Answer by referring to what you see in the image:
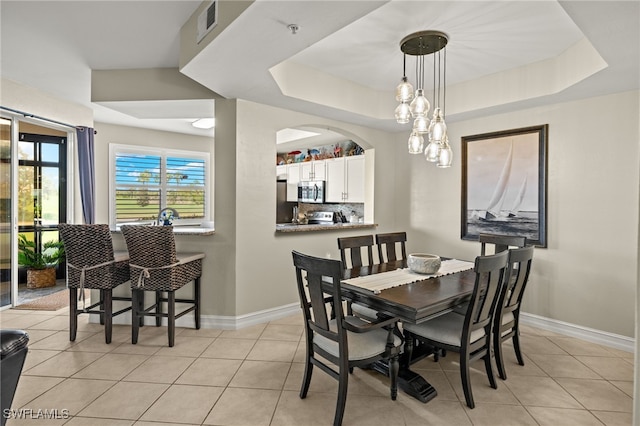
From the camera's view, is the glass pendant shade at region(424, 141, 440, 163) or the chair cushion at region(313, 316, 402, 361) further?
the glass pendant shade at region(424, 141, 440, 163)

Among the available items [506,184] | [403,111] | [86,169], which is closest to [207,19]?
[403,111]

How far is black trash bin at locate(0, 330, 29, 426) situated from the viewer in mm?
972

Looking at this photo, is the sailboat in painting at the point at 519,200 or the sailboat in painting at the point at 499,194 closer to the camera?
the sailboat in painting at the point at 519,200

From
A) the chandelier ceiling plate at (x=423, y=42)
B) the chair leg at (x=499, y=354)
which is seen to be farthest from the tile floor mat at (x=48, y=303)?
the chandelier ceiling plate at (x=423, y=42)

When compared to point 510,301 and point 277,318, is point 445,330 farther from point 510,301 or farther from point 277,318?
point 277,318

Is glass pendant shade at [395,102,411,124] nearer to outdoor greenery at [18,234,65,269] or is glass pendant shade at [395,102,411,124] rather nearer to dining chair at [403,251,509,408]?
dining chair at [403,251,509,408]

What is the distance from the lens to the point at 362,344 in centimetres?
191

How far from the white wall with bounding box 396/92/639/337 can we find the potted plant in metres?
6.04

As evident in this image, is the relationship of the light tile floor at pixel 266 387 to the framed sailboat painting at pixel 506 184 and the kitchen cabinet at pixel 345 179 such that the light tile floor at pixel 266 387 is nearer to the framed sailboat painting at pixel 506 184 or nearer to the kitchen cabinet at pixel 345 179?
the framed sailboat painting at pixel 506 184

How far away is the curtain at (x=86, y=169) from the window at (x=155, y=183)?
1.95 ft

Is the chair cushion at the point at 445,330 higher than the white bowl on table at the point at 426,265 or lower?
lower

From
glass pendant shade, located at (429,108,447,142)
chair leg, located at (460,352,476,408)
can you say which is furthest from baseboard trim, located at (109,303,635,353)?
glass pendant shade, located at (429,108,447,142)

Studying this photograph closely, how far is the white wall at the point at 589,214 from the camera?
2.79 meters

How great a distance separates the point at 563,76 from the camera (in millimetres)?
2773
